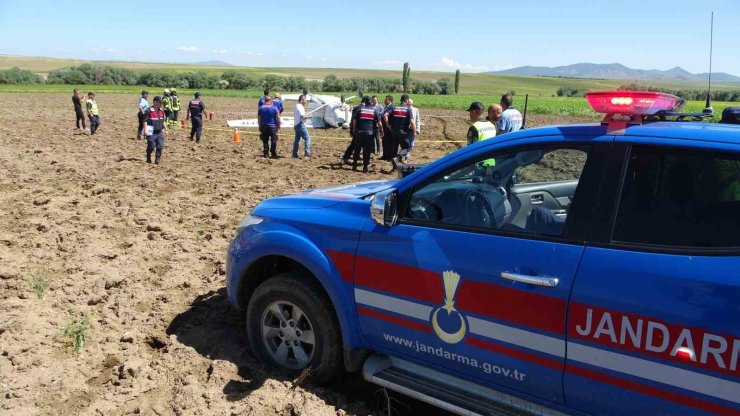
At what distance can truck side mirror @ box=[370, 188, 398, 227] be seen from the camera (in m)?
3.41

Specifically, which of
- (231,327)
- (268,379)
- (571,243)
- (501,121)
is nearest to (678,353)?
(571,243)

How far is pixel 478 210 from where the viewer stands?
3.38 meters

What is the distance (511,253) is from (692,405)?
3.30 feet

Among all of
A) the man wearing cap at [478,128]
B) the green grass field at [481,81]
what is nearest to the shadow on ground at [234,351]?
the man wearing cap at [478,128]

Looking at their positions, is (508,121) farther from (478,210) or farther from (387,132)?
(387,132)

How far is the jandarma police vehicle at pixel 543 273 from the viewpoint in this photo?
2.51 m

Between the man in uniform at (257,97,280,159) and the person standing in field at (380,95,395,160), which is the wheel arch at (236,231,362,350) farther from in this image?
the man in uniform at (257,97,280,159)

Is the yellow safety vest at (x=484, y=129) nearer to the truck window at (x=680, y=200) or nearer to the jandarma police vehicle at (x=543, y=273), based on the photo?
the jandarma police vehicle at (x=543, y=273)

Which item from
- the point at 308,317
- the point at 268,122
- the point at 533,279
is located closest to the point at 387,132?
the point at 268,122

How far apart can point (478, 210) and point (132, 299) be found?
12.1 ft

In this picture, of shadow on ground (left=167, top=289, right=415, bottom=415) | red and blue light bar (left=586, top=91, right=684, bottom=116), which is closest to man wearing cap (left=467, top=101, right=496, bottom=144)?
shadow on ground (left=167, top=289, right=415, bottom=415)

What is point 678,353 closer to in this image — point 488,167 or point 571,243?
point 571,243

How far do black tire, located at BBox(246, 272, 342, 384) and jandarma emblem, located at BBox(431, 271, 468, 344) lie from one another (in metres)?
0.85

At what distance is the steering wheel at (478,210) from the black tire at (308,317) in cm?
114
